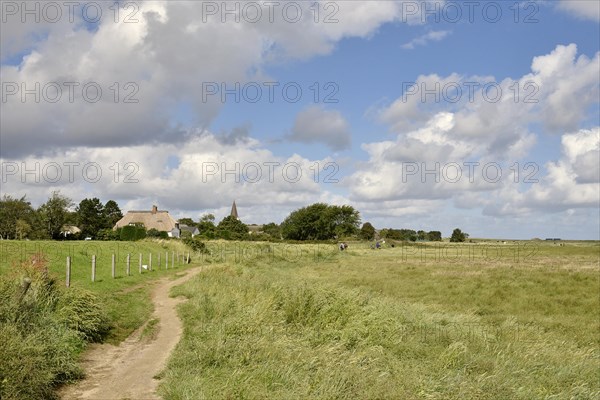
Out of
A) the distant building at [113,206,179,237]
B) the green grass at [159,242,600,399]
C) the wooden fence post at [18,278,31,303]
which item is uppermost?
the distant building at [113,206,179,237]

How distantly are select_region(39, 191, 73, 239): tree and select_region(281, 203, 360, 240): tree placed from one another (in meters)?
59.8

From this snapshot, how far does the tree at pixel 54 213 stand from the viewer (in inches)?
2532

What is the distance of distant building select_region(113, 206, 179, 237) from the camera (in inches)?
4073

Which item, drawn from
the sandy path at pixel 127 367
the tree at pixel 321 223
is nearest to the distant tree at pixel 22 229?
the sandy path at pixel 127 367

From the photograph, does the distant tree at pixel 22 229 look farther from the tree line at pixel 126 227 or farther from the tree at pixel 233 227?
the tree at pixel 233 227

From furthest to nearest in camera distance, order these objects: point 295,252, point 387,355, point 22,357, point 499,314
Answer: point 295,252 < point 499,314 < point 387,355 < point 22,357

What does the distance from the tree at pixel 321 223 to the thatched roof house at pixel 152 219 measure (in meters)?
28.7

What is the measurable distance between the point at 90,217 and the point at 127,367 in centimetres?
8199

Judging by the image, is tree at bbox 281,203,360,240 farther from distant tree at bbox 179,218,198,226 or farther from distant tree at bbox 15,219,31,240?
distant tree at bbox 15,219,31,240

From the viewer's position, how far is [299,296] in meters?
15.0

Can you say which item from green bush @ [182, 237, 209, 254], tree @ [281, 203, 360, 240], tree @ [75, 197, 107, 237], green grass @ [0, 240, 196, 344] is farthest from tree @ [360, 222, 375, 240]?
green grass @ [0, 240, 196, 344]

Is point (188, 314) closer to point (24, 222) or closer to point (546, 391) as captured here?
point (546, 391)

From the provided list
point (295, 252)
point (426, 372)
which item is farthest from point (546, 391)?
point (295, 252)

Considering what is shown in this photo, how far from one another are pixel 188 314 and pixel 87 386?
5820 millimetres
